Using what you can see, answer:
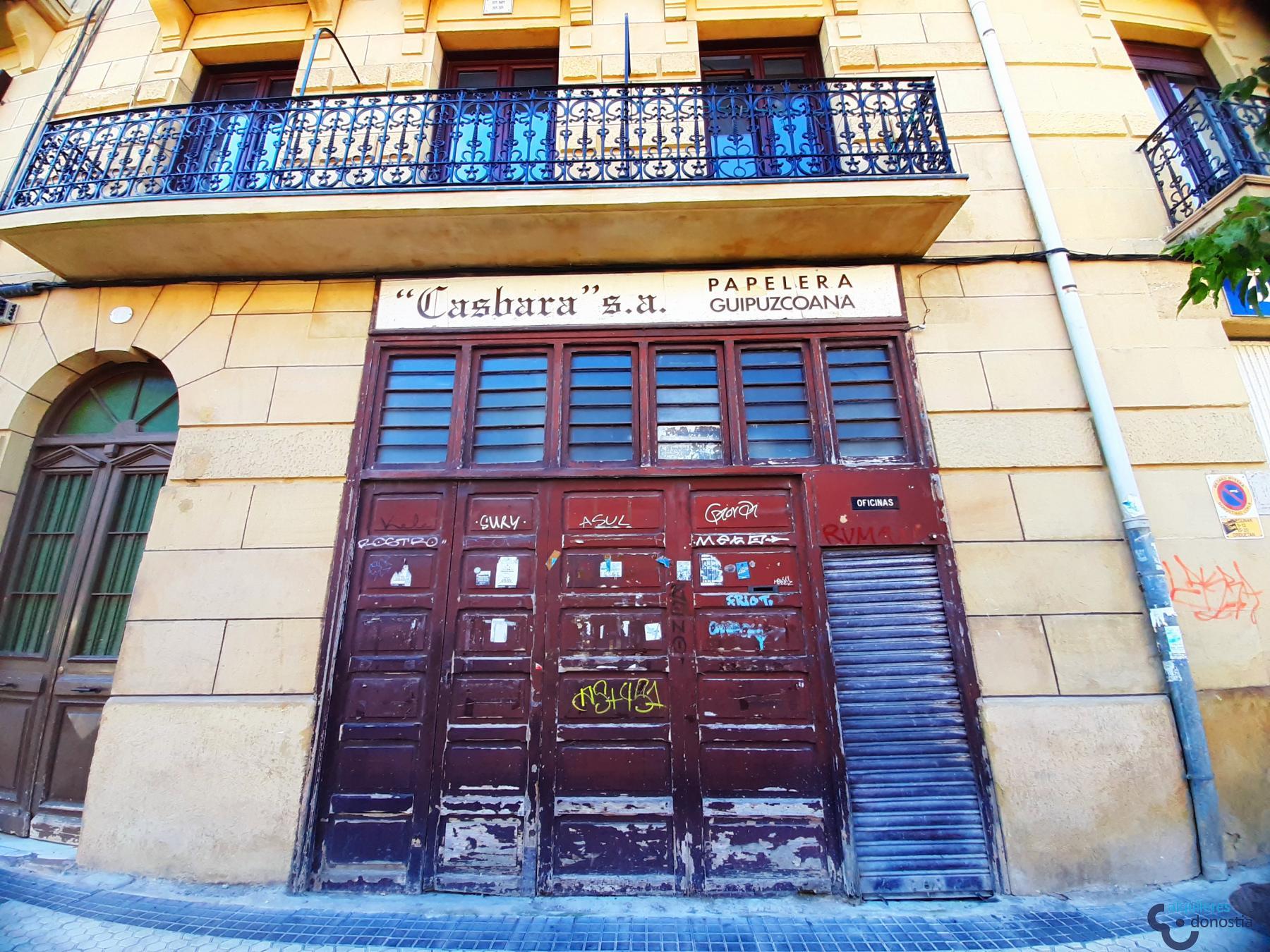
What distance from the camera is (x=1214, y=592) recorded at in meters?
4.09

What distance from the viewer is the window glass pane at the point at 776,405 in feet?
15.1

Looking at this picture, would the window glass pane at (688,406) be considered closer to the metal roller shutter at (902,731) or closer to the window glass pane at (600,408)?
the window glass pane at (600,408)

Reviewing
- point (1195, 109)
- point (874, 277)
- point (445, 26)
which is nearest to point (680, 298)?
point (874, 277)

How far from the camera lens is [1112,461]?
425 centimetres

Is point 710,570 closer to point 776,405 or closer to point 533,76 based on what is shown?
point 776,405

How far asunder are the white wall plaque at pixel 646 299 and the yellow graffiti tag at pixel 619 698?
2.99m

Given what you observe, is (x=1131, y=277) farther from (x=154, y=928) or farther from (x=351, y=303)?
(x=154, y=928)

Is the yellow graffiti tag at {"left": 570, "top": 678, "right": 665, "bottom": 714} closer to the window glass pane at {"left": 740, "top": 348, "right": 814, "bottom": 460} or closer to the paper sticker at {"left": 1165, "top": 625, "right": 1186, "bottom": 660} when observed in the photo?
the window glass pane at {"left": 740, "top": 348, "right": 814, "bottom": 460}

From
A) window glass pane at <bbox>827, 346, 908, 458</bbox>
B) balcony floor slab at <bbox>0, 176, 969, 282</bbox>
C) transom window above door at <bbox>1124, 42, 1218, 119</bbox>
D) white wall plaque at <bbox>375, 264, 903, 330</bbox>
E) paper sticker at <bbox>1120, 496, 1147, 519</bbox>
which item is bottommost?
paper sticker at <bbox>1120, 496, 1147, 519</bbox>

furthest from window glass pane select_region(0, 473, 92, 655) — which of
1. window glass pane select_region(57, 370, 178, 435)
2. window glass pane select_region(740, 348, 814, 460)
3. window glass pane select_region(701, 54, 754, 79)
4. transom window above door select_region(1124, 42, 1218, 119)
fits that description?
transom window above door select_region(1124, 42, 1218, 119)

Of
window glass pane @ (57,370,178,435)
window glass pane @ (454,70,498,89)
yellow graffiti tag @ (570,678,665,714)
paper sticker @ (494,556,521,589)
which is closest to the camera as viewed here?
yellow graffiti tag @ (570,678,665,714)

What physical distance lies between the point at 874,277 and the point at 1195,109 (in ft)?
10.9

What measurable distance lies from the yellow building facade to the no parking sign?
7 cm

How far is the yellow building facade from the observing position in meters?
3.80
